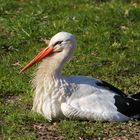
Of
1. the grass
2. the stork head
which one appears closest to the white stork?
the stork head

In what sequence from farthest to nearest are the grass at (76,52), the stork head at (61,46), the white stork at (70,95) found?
the stork head at (61,46), the white stork at (70,95), the grass at (76,52)

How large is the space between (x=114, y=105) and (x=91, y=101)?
0.27 meters

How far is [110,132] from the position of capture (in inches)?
281

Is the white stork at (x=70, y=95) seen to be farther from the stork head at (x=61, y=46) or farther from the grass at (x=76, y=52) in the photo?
the grass at (x=76, y=52)

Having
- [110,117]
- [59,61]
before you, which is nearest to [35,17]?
[59,61]

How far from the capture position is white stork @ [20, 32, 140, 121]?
24.1ft

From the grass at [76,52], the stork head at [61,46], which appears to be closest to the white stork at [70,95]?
the stork head at [61,46]

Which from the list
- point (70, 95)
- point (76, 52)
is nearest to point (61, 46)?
point (70, 95)

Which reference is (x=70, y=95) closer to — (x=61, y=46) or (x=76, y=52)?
(x=61, y=46)

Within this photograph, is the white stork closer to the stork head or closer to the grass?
the stork head

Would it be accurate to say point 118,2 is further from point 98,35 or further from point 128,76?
point 128,76

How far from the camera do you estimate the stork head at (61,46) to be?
25.4ft

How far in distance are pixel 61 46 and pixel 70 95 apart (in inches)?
26.1

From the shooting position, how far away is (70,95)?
7469 mm
